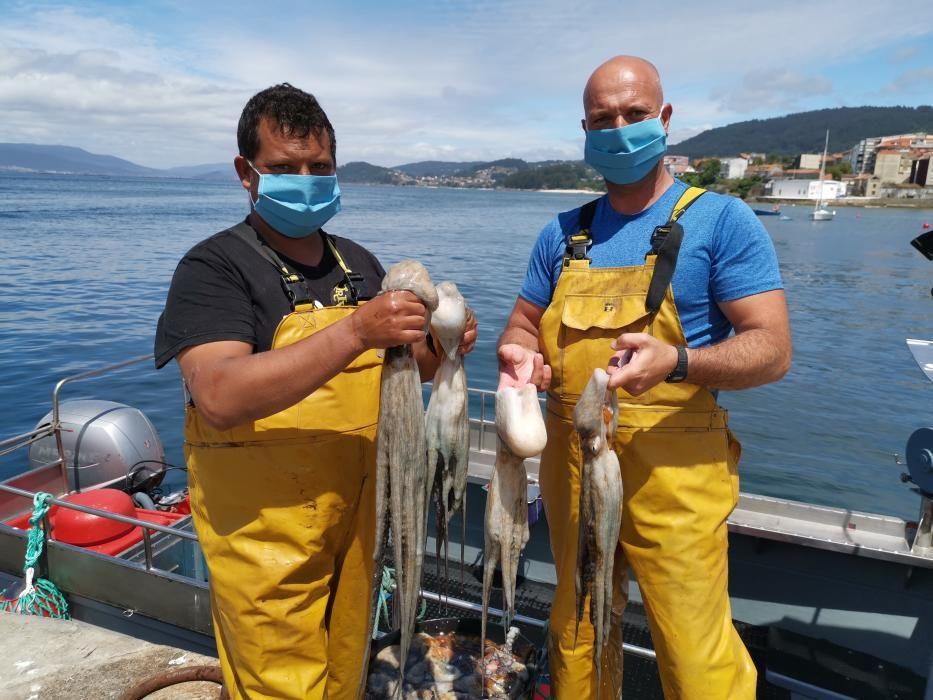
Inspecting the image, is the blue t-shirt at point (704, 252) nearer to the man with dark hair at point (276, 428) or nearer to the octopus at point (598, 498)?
the octopus at point (598, 498)

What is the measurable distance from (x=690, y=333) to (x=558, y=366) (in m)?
0.63

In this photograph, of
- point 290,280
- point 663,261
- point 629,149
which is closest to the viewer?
point 290,280

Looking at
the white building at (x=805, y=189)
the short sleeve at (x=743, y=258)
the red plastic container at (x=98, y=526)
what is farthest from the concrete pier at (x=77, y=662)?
the white building at (x=805, y=189)

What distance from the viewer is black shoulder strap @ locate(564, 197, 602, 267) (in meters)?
3.07

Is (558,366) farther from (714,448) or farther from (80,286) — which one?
(80,286)

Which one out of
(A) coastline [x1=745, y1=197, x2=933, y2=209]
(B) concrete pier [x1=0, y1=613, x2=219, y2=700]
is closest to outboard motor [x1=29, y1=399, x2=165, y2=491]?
Answer: (B) concrete pier [x1=0, y1=613, x2=219, y2=700]

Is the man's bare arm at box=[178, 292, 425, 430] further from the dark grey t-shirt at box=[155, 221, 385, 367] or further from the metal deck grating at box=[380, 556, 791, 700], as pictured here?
the metal deck grating at box=[380, 556, 791, 700]

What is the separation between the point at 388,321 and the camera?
85.4 inches

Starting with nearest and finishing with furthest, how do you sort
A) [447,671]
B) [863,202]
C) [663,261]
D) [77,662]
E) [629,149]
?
[663,261] → [629,149] → [447,671] → [77,662] → [863,202]

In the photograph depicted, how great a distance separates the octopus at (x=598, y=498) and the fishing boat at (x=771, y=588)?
1.67 m

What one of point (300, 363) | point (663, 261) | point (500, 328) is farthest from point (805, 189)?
point (300, 363)

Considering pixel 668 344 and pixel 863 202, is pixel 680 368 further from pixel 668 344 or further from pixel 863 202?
pixel 863 202

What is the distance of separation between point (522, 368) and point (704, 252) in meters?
0.97

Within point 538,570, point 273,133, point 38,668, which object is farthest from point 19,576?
point 273,133
